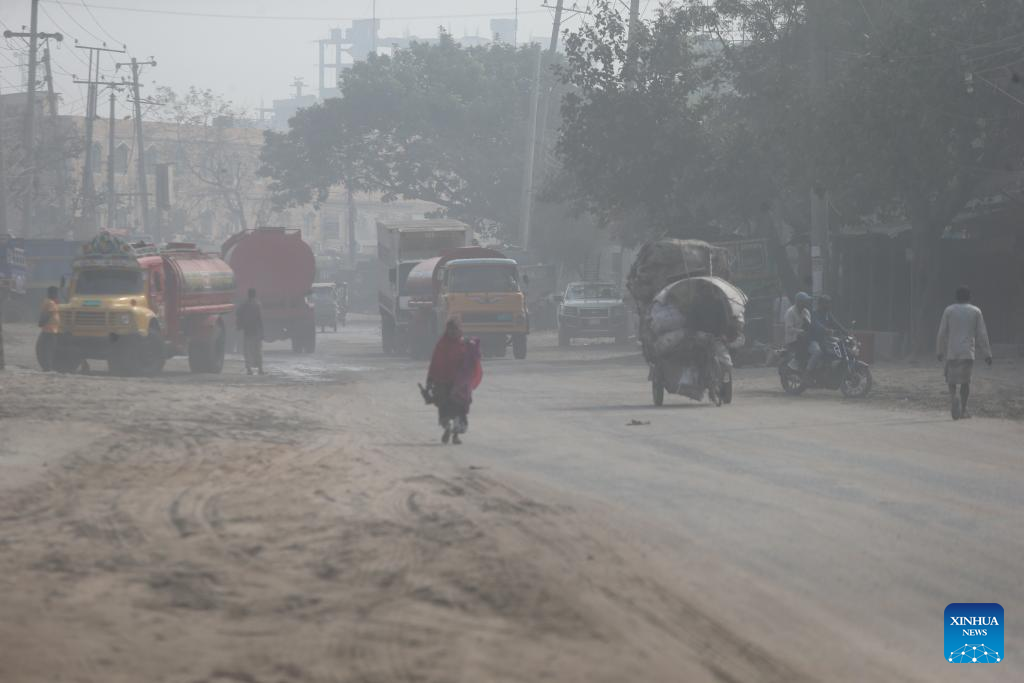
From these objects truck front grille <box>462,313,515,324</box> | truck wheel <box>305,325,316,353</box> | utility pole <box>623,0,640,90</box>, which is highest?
utility pole <box>623,0,640,90</box>

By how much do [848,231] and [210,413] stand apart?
82.8 ft

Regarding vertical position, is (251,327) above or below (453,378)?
below

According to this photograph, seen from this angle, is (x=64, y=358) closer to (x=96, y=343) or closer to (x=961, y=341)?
(x=96, y=343)

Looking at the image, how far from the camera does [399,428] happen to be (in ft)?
61.0

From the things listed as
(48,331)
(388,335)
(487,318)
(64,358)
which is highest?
(487,318)

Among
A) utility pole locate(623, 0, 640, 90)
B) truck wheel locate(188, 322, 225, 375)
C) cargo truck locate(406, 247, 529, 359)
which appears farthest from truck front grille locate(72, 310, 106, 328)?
utility pole locate(623, 0, 640, 90)

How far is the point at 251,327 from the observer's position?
31.8m

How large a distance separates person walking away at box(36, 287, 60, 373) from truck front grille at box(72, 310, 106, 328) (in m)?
0.38

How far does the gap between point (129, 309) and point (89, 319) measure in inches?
32.7

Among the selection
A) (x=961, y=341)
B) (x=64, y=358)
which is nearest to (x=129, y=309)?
(x=64, y=358)

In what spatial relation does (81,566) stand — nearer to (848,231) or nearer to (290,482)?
(290,482)

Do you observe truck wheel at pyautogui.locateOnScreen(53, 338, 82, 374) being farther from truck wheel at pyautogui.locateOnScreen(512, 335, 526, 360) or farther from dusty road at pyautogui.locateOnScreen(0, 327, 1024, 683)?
truck wheel at pyautogui.locateOnScreen(512, 335, 526, 360)

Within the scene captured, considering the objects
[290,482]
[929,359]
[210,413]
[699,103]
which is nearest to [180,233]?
[699,103]

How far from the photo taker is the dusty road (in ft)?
23.6
